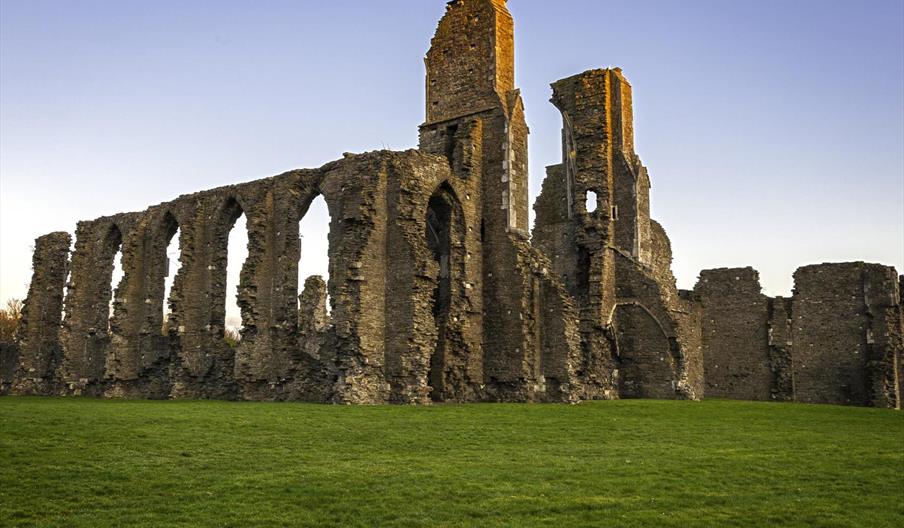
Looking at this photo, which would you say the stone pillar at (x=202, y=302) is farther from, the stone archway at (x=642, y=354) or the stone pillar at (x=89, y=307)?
the stone archway at (x=642, y=354)

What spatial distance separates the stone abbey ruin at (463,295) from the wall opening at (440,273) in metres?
0.08

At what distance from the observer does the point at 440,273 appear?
24844mm

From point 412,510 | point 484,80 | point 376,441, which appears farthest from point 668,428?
point 484,80

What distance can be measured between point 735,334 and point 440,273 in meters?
12.9

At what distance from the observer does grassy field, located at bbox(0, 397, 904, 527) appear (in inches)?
358

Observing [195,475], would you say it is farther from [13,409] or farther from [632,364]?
[632,364]

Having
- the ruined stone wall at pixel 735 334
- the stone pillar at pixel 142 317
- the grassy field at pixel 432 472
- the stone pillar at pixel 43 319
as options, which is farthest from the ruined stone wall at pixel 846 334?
the stone pillar at pixel 43 319

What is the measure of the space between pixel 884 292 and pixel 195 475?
2594cm

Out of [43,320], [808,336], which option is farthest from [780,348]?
[43,320]

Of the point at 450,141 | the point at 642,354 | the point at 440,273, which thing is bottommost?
the point at 642,354

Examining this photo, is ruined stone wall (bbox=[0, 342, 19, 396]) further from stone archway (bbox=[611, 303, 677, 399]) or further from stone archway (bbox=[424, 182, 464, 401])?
stone archway (bbox=[611, 303, 677, 399])

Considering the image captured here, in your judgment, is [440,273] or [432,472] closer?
[432,472]

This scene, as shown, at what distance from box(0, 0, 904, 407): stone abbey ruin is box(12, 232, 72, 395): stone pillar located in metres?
0.10

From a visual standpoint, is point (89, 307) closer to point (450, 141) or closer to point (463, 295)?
point (450, 141)
